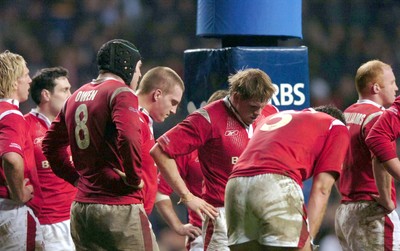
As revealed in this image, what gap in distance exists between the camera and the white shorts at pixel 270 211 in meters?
5.79

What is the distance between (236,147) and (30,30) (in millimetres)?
7088

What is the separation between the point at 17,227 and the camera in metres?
7.42

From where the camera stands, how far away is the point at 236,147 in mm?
6840

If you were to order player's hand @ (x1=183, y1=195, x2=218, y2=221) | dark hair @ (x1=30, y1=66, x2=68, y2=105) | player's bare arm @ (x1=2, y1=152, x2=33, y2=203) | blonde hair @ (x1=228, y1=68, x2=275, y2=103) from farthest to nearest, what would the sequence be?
1. dark hair @ (x1=30, y1=66, x2=68, y2=105)
2. player's bare arm @ (x1=2, y1=152, x2=33, y2=203)
3. player's hand @ (x1=183, y1=195, x2=218, y2=221)
4. blonde hair @ (x1=228, y1=68, x2=275, y2=103)

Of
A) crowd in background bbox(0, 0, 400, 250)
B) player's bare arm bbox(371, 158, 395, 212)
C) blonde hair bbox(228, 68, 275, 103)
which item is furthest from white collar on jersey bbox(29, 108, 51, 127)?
crowd in background bbox(0, 0, 400, 250)

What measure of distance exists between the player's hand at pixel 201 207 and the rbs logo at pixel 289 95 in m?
1.69

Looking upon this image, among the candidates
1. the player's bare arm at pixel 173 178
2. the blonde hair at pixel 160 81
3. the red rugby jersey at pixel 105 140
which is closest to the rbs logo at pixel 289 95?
the blonde hair at pixel 160 81

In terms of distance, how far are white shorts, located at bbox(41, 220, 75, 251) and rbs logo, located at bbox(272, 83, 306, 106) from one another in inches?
76.0

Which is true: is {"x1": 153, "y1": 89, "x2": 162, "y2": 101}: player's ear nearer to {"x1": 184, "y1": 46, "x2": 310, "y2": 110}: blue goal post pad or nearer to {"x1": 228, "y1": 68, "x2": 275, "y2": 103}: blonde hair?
{"x1": 184, "y1": 46, "x2": 310, "y2": 110}: blue goal post pad

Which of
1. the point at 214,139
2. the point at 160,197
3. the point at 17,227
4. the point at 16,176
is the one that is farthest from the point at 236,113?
the point at 17,227

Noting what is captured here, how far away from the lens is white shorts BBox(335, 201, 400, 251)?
7.74 m

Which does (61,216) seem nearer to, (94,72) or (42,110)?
(42,110)

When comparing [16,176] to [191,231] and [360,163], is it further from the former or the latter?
[360,163]

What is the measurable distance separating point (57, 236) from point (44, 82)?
1.27 meters
